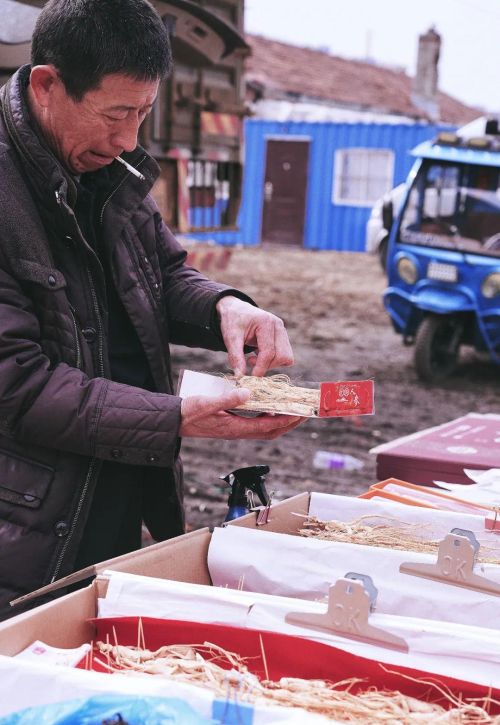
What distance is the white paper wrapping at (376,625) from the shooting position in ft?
4.93

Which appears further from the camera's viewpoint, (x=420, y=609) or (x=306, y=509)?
(x=306, y=509)

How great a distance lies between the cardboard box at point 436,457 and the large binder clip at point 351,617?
1447 millimetres

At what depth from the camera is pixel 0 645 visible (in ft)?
5.00

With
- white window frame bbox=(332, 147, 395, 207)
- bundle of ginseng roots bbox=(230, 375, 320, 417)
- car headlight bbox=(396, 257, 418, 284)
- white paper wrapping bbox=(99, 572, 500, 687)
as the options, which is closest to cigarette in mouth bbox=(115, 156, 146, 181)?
bundle of ginseng roots bbox=(230, 375, 320, 417)

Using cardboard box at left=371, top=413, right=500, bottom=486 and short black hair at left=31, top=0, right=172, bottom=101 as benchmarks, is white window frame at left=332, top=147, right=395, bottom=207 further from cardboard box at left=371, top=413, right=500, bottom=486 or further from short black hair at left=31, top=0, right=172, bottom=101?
short black hair at left=31, top=0, right=172, bottom=101

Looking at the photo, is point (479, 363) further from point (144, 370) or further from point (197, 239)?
point (144, 370)

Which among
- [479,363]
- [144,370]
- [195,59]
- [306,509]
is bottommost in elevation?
[479,363]

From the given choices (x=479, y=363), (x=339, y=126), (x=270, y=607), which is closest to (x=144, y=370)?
(x=270, y=607)

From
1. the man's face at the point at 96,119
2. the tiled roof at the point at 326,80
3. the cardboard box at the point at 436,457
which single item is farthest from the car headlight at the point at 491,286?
the tiled roof at the point at 326,80

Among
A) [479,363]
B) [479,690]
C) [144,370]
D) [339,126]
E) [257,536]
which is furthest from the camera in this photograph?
[339,126]

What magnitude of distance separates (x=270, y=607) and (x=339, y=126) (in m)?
20.7

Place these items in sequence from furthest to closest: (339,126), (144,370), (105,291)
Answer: (339,126), (144,370), (105,291)

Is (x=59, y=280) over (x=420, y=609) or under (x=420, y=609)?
over

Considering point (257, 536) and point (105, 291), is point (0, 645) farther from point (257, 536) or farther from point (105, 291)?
point (105, 291)
